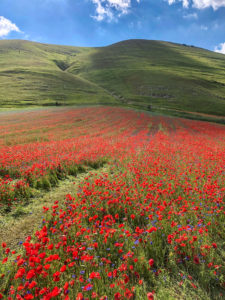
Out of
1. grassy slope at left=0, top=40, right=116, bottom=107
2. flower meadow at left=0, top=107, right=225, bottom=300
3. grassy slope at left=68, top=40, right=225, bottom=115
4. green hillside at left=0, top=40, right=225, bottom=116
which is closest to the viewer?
flower meadow at left=0, top=107, right=225, bottom=300

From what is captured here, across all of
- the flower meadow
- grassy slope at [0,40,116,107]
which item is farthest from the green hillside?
the flower meadow

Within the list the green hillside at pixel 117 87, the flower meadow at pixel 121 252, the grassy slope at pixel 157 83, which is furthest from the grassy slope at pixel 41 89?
the flower meadow at pixel 121 252

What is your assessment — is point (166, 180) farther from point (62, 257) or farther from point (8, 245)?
point (8, 245)

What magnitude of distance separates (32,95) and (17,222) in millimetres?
77376

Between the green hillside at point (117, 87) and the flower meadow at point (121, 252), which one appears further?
the green hillside at point (117, 87)

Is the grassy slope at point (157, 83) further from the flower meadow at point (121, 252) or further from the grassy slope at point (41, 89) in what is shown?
the flower meadow at point (121, 252)

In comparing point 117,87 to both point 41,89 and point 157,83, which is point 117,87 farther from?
point 41,89

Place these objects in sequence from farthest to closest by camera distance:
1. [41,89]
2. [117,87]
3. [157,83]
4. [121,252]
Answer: [117,87], [157,83], [41,89], [121,252]

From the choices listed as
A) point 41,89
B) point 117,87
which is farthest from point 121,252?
point 117,87

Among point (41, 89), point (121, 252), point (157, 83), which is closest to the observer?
point (121, 252)

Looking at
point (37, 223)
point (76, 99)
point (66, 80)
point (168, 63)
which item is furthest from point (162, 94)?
point (37, 223)

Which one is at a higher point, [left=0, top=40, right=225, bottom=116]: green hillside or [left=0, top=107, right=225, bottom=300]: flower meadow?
[left=0, top=40, right=225, bottom=116]: green hillside

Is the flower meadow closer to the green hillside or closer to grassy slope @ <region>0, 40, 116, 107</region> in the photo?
the green hillside

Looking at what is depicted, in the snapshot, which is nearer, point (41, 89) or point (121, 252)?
point (121, 252)
